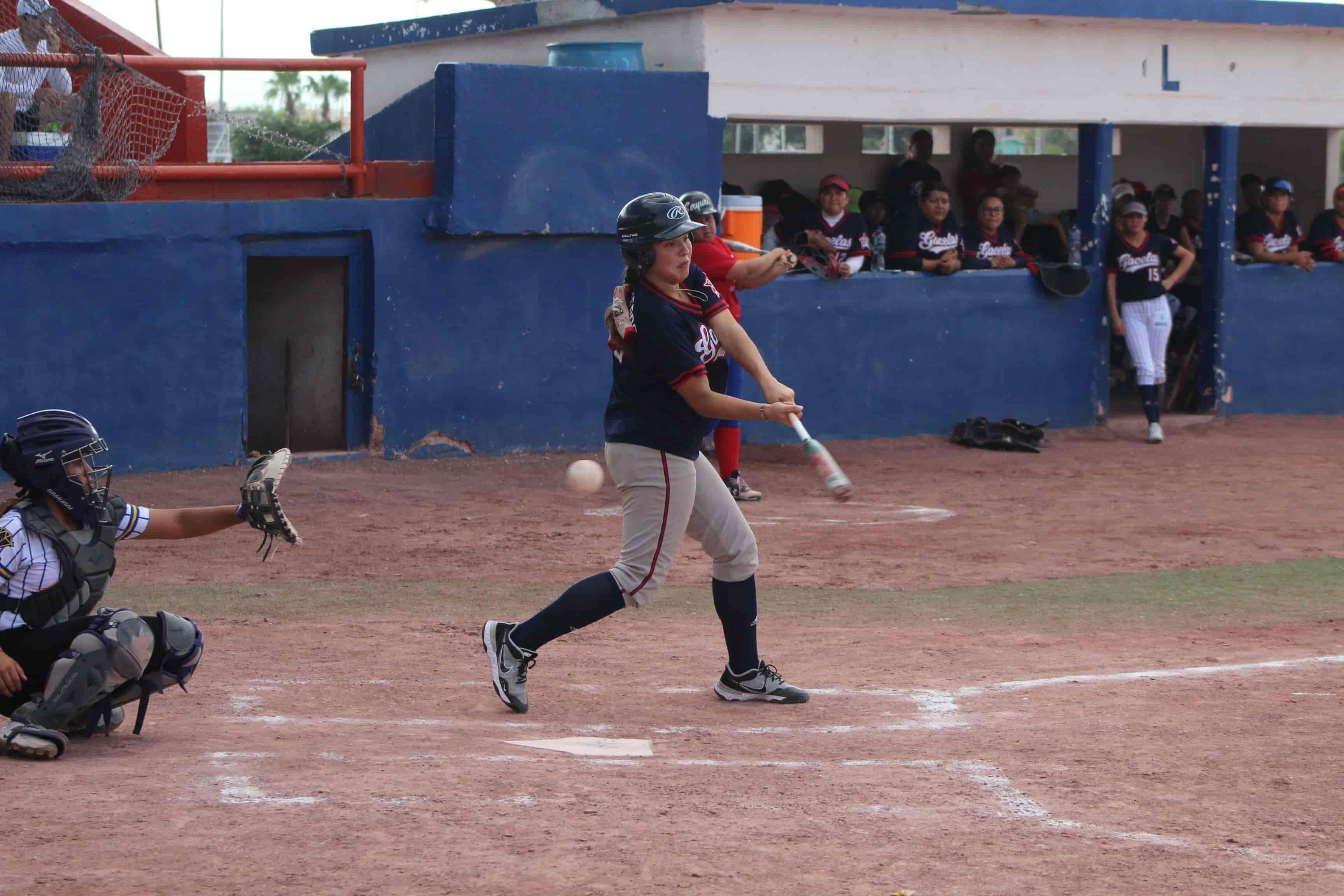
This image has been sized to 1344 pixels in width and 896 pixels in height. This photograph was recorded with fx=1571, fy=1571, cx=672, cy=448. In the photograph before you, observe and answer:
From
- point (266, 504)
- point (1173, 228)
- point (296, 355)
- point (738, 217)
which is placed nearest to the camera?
point (266, 504)

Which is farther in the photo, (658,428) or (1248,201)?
(1248,201)

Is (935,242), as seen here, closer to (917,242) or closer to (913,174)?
(917,242)

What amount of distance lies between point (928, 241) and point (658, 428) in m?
9.10

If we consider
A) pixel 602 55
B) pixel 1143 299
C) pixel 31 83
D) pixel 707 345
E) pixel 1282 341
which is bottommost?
pixel 1282 341

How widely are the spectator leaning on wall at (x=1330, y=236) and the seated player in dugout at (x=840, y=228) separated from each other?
5393 mm

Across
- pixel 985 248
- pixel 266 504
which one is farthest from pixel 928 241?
pixel 266 504

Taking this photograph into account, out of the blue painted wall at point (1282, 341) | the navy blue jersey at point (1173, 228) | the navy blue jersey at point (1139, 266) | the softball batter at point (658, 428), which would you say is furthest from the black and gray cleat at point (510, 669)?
the navy blue jersey at point (1173, 228)

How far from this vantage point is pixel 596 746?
202 inches

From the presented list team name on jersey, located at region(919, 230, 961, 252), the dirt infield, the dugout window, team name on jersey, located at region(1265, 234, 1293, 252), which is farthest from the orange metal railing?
team name on jersey, located at region(1265, 234, 1293, 252)

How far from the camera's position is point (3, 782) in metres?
4.45

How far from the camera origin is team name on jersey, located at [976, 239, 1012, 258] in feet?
47.6

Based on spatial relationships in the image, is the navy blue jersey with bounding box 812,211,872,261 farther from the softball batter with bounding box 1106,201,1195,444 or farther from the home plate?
the home plate

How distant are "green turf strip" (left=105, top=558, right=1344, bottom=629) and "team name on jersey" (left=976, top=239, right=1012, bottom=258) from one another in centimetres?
648

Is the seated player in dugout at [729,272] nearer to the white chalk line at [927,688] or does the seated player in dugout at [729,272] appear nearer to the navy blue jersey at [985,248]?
the white chalk line at [927,688]
